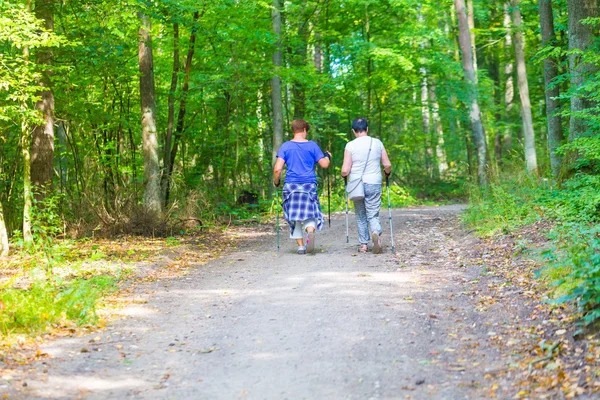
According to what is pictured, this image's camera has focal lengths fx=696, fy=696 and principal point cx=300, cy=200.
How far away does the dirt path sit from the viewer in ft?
17.0

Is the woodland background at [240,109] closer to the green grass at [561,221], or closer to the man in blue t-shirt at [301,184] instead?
the green grass at [561,221]

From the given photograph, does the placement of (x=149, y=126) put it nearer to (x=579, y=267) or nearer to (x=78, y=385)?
(x=78, y=385)

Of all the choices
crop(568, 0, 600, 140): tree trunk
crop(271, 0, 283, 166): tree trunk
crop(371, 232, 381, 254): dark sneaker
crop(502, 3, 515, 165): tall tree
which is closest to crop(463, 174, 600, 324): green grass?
crop(568, 0, 600, 140): tree trunk

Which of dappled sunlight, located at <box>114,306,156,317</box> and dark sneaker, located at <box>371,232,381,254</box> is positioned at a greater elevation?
dark sneaker, located at <box>371,232,381,254</box>

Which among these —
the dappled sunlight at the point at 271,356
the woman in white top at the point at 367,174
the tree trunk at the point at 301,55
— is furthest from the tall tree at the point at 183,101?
the dappled sunlight at the point at 271,356

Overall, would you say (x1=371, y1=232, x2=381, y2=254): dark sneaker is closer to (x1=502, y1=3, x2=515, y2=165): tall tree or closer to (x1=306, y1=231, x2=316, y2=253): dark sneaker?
(x1=306, y1=231, x2=316, y2=253): dark sneaker

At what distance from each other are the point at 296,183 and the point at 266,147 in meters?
12.6

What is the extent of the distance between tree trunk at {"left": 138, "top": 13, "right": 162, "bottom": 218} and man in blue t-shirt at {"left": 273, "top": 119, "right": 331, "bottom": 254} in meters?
4.40

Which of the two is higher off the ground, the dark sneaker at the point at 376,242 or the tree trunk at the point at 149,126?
the tree trunk at the point at 149,126

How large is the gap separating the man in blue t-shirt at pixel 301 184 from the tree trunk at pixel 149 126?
14.4 feet

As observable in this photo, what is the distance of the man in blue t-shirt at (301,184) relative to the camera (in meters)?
11.2

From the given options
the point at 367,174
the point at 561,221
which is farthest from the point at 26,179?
the point at 561,221

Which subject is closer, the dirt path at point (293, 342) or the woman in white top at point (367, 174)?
the dirt path at point (293, 342)

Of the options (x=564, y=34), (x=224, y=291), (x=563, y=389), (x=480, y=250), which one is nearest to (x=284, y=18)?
(x=564, y=34)
